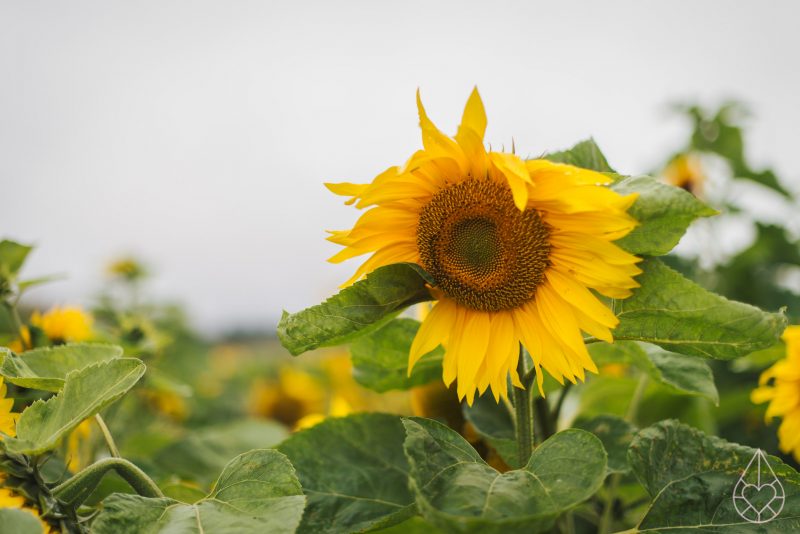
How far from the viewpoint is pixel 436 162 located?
0.85 metres

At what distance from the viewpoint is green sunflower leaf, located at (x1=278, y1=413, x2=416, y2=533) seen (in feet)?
2.89

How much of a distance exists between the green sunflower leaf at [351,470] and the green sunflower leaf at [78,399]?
11.3 inches

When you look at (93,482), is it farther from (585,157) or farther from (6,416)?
(585,157)

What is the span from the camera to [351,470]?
0.96m

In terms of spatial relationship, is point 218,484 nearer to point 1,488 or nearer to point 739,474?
point 1,488

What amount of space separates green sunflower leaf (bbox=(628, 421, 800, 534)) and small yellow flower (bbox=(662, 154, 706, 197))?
200cm

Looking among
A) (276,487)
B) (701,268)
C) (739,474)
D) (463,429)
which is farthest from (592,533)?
(701,268)

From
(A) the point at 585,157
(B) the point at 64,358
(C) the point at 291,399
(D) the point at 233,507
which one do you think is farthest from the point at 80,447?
(C) the point at 291,399

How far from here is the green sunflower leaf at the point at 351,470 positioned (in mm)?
A: 882

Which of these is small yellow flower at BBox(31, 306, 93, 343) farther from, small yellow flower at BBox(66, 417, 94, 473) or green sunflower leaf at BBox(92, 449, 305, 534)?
green sunflower leaf at BBox(92, 449, 305, 534)

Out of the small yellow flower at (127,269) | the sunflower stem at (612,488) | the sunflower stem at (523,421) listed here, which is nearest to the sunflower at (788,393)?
the sunflower stem at (612,488)

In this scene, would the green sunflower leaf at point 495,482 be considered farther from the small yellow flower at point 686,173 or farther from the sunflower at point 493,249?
the small yellow flower at point 686,173

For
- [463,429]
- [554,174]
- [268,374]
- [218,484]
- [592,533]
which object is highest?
[554,174]

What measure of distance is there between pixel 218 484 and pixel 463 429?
20.3 inches
